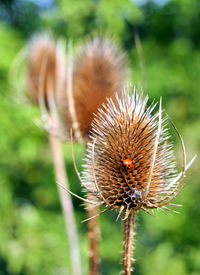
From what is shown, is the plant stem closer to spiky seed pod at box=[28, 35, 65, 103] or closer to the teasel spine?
the teasel spine

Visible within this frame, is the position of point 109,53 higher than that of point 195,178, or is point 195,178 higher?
point 109,53

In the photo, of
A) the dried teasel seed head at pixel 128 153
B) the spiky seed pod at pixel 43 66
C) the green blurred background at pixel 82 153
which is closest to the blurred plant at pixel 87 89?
the spiky seed pod at pixel 43 66

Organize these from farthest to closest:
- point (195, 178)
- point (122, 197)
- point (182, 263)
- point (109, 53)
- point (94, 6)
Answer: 1. point (195, 178)
2. point (94, 6)
3. point (182, 263)
4. point (109, 53)
5. point (122, 197)

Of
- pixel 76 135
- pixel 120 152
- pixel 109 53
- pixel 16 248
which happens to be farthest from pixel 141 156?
pixel 16 248

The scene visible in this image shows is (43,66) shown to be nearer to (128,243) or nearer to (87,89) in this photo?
(87,89)

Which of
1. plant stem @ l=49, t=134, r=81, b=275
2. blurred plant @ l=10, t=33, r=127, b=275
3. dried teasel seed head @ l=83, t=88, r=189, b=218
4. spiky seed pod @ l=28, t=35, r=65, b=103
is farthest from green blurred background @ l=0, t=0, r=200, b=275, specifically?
dried teasel seed head @ l=83, t=88, r=189, b=218

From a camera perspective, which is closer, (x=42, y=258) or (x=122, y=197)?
(x=122, y=197)

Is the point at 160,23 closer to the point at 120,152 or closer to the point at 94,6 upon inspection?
the point at 94,6
